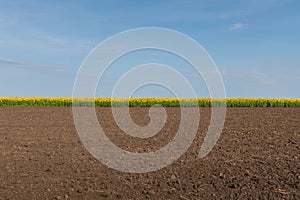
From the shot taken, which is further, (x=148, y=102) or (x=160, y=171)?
(x=148, y=102)

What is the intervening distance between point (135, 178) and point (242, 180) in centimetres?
205

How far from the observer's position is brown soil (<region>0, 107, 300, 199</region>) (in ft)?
28.3

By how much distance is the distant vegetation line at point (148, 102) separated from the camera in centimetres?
3058

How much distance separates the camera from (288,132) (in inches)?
567

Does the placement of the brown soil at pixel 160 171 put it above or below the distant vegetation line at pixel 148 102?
below

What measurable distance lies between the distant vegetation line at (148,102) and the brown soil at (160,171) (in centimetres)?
1626

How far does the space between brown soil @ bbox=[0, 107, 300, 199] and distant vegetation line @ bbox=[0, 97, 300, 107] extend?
16264 mm

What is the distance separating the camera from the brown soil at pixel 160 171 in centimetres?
862

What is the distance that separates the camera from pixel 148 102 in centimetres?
3078

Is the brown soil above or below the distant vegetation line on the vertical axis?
below

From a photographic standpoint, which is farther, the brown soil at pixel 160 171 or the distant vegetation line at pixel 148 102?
the distant vegetation line at pixel 148 102

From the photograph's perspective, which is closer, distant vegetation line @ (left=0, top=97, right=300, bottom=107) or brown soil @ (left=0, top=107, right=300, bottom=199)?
brown soil @ (left=0, top=107, right=300, bottom=199)

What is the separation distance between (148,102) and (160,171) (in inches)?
824

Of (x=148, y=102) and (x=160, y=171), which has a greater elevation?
(x=148, y=102)
